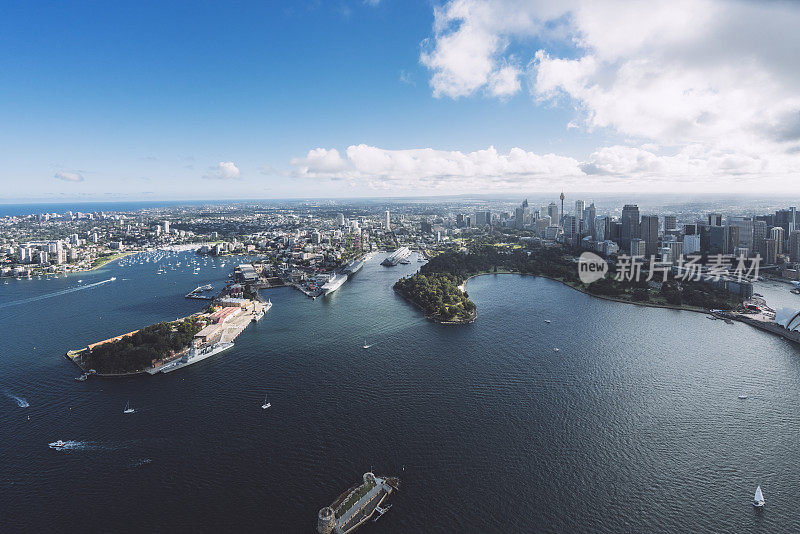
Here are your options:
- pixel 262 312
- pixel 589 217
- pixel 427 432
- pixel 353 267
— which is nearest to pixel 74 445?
pixel 427 432

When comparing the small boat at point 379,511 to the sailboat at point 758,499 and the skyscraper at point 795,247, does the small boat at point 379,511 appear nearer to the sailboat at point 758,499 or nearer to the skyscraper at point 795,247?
the sailboat at point 758,499

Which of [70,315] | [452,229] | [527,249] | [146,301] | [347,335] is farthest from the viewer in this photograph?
[452,229]

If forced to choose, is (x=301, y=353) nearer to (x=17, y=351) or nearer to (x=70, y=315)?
(x=17, y=351)

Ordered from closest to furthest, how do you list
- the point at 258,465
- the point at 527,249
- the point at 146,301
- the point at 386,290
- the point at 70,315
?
1. the point at 258,465
2. the point at 70,315
3. the point at 146,301
4. the point at 386,290
5. the point at 527,249

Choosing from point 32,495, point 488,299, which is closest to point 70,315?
point 32,495

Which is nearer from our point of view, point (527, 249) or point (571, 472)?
point (571, 472)

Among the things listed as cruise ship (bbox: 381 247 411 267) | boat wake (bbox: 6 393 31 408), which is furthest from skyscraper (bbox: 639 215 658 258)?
boat wake (bbox: 6 393 31 408)

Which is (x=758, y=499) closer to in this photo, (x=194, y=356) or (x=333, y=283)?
(x=194, y=356)
